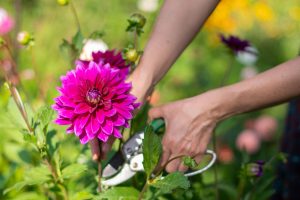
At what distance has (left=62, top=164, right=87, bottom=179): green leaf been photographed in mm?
1006

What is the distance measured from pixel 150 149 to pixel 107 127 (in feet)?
0.25

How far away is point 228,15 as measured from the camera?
2.95 metres

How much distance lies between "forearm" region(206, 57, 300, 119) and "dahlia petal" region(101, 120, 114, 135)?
0.20 meters

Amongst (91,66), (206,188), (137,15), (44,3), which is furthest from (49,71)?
(91,66)

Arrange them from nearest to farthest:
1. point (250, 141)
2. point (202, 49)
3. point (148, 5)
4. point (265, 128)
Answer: point (250, 141) → point (265, 128) → point (148, 5) → point (202, 49)

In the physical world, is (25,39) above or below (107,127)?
above

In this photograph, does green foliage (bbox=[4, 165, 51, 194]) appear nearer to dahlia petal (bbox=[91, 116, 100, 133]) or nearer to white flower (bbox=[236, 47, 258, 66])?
dahlia petal (bbox=[91, 116, 100, 133])

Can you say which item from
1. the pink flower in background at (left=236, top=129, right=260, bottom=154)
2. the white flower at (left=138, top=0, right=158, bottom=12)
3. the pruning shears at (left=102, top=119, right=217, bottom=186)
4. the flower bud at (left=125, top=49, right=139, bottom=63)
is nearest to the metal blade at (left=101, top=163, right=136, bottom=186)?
the pruning shears at (left=102, top=119, right=217, bottom=186)

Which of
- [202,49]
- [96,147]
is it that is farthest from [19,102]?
[202,49]

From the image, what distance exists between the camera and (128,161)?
3.39 feet

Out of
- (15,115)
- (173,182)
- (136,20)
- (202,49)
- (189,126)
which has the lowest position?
(173,182)

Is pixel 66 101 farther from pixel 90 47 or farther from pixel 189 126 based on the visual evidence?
pixel 90 47

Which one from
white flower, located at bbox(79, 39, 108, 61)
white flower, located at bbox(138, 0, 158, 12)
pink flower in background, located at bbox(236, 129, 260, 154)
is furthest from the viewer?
white flower, located at bbox(138, 0, 158, 12)

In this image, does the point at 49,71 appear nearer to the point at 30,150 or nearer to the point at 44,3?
the point at 44,3
